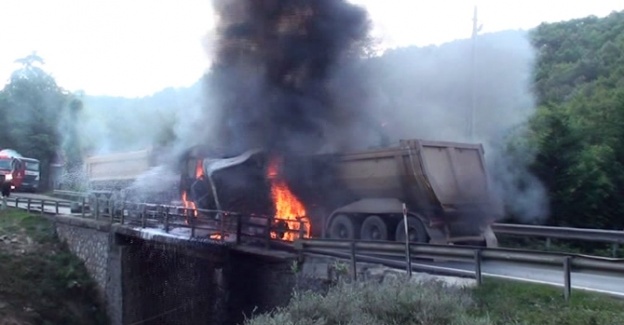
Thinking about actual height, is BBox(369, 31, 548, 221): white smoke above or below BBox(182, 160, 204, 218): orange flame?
above

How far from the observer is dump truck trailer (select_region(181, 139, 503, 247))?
13.6m

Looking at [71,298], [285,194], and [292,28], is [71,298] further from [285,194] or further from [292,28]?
[292,28]

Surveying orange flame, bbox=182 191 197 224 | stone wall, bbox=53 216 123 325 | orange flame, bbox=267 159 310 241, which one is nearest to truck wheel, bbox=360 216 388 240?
orange flame, bbox=267 159 310 241

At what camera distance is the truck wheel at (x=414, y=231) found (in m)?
13.6

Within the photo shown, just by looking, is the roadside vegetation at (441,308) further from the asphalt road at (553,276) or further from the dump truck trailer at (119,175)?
the dump truck trailer at (119,175)

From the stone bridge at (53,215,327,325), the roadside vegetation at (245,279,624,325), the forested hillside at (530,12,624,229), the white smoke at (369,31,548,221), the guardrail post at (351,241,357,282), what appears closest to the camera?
the roadside vegetation at (245,279,624,325)

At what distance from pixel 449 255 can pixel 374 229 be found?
5.11m

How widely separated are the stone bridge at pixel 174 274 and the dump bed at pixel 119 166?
9.13 ft

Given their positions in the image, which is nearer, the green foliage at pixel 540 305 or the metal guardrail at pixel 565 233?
the green foliage at pixel 540 305

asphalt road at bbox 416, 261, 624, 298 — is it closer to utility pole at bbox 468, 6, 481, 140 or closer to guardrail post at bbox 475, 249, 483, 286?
guardrail post at bbox 475, 249, 483, 286

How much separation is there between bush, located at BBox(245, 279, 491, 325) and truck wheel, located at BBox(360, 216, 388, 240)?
604 cm

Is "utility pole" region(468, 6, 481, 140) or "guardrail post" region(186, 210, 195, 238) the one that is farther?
"utility pole" region(468, 6, 481, 140)

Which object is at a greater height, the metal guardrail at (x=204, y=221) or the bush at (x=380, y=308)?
the metal guardrail at (x=204, y=221)

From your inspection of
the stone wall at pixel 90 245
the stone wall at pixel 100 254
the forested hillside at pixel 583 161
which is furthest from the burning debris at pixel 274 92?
the forested hillside at pixel 583 161
